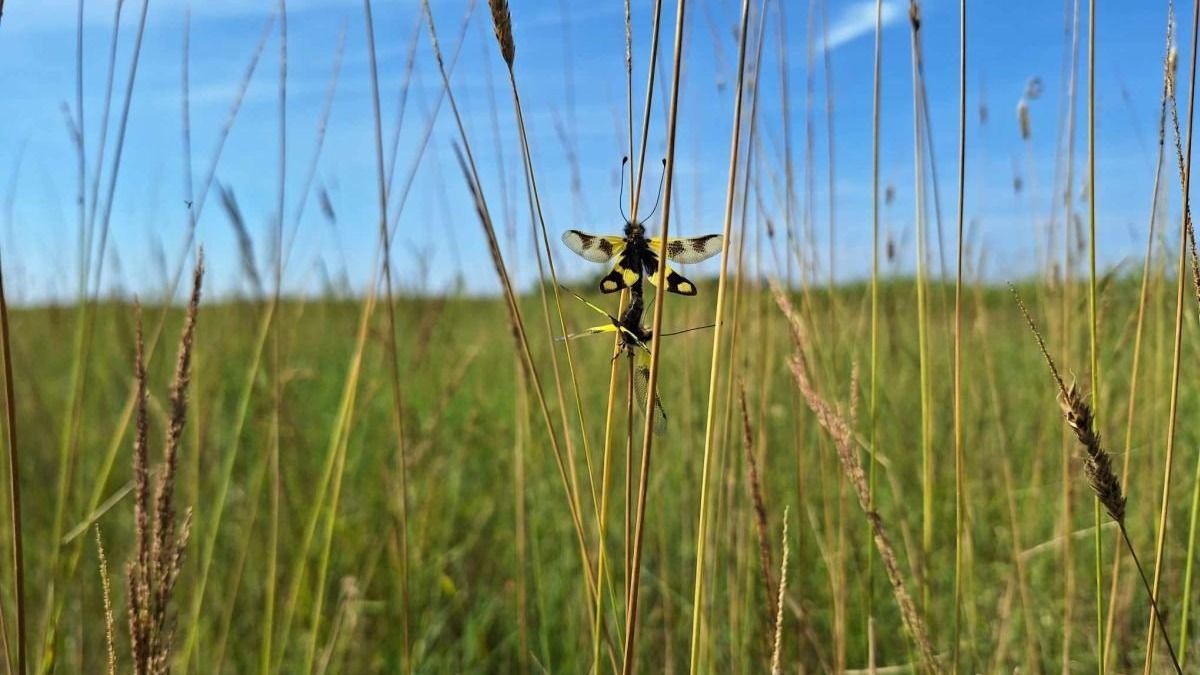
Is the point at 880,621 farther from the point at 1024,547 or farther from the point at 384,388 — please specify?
the point at 384,388

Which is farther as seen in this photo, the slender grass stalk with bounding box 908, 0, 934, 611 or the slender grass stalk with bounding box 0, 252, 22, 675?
the slender grass stalk with bounding box 908, 0, 934, 611

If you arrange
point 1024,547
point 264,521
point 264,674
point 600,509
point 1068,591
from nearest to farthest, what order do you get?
point 600,509, point 264,674, point 1068,591, point 1024,547, point 264,521

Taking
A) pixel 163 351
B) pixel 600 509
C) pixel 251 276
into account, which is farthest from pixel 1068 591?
pixel 163 351

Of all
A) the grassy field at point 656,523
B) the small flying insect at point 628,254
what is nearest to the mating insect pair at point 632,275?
the small flying insect at point 628,254

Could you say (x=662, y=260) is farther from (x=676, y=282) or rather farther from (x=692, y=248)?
(x=692, y=248)

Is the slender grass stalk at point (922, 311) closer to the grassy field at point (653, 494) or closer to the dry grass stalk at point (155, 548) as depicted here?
the grassy field at point (653, 494)

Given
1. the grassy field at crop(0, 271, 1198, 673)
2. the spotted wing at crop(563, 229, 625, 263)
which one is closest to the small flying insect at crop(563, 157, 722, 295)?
the spotted wing at crop(563, 229, 625, 263)

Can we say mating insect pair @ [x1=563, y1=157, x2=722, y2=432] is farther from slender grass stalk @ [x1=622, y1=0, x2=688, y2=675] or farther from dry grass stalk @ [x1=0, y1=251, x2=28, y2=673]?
dry grass stalk @ [x1=0, y1=251, x2=28, y2=673]
